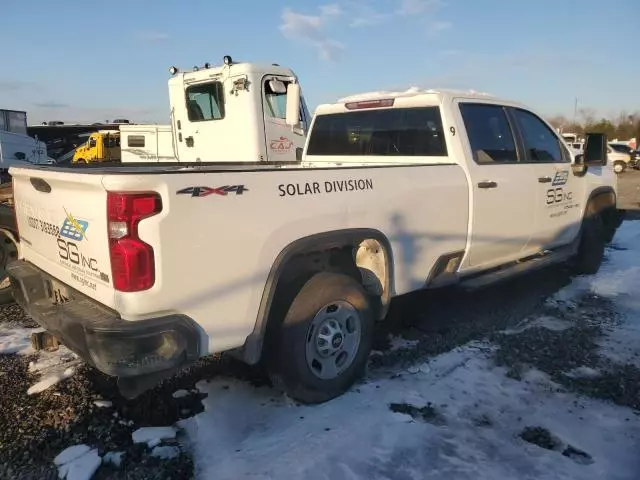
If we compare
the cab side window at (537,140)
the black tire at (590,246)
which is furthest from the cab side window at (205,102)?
the black tire at (590,246)

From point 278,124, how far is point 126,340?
662 centimetres

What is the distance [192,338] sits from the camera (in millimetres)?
2760

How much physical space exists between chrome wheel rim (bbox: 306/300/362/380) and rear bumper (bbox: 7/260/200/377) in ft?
2.86

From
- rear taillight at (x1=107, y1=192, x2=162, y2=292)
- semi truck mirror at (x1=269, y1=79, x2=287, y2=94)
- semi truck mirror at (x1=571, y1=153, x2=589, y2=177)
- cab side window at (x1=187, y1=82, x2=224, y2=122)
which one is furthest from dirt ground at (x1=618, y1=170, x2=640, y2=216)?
rear taillight at (x1=107, y1=192, x2=162, y2=292)

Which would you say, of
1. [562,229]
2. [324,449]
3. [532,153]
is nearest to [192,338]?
[324,449]

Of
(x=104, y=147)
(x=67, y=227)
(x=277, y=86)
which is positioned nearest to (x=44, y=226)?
(x=67, y=227)

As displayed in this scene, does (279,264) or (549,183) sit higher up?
(549,183)

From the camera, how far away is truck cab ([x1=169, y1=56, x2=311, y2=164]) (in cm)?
852

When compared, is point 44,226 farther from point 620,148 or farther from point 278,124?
point 620,148

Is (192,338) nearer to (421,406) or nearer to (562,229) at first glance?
(421,406)

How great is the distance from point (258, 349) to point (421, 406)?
1.14m

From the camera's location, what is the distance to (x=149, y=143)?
41.2ft

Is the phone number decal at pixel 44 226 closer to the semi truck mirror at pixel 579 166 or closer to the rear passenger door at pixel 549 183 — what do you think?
the rear passenger door at pixel 549 183

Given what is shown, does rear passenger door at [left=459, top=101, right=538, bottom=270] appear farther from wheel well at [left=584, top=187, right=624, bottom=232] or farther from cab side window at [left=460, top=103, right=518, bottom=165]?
wheel well at [left=584, top=187, right=624, bottom=232]
